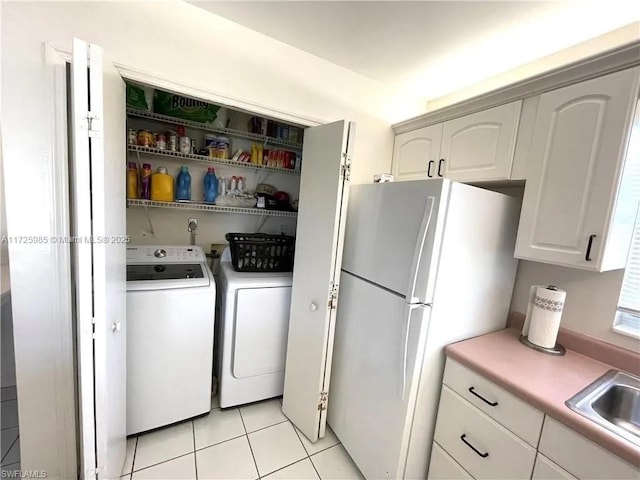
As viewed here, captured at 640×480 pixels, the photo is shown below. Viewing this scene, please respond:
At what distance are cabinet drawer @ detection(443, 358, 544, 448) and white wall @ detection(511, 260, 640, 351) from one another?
28.6 inches

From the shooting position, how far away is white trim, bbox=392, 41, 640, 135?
1.02 m

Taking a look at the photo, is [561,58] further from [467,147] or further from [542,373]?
[542,373]

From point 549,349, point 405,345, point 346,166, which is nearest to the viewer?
A: point 405,345

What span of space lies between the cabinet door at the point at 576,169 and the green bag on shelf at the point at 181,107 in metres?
2.02

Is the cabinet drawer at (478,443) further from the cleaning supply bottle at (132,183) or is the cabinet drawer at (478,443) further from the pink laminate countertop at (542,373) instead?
the cleaning supply bottle at (132,183)

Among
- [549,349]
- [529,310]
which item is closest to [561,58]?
[529,310]

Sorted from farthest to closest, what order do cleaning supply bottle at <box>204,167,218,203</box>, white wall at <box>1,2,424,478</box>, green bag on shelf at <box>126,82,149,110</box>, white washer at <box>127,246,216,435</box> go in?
cleaning supply bottle at <box>204,167,218,203</box>
green bag on shelf at <box>126,82,149,110</box>
white washer at <box>127,246,216,435</box>
white wall at <box>1,2,424,478</box>

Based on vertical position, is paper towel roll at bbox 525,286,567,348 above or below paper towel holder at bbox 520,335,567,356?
above

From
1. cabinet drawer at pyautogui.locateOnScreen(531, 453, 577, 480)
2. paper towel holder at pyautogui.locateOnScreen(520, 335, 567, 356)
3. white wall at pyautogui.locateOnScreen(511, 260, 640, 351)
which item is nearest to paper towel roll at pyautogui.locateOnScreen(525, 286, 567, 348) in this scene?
paper towel holder at pyautogui.locateOnScreen(520, 335, 567, 356)

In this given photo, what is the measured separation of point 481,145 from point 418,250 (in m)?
0.86

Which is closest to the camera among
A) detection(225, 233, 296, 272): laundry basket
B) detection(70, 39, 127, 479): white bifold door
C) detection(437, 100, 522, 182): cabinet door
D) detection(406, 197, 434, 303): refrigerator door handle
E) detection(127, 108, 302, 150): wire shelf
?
detection(70, 39, 127, 479): white bifold door

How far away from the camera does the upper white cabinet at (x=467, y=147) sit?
1407 millimetres

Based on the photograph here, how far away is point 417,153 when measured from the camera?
1.92 metres

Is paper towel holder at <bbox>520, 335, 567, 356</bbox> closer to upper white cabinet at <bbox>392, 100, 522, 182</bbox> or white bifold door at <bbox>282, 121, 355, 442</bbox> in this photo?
upper white cabinet at <bbox>392, 100, 522, 182</bbox>
